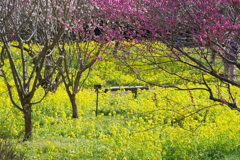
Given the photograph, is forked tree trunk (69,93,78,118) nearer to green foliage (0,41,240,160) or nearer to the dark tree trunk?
the dark tree trunk

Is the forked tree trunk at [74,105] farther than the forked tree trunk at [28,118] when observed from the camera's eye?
Yes

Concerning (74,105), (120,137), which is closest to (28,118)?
(120,137)

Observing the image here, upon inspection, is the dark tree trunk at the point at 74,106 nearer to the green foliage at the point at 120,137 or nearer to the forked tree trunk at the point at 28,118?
the green foliage at the point at 120,137

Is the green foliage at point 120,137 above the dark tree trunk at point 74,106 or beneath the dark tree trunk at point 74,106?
beneath

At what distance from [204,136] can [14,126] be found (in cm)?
335

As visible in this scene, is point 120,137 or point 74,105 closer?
point 120,137

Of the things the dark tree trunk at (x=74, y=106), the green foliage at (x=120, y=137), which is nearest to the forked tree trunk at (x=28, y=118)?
the green foliage at (x=120, y=137)

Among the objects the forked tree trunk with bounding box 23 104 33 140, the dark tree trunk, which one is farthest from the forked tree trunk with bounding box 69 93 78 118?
the forked tree trunk with bounding box 23 104 33 140

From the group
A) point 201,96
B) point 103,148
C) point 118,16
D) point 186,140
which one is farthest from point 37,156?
point 201,96

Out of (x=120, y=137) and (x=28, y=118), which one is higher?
(x=28, y=118)

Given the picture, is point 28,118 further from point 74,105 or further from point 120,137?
point 74,105

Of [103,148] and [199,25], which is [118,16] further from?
[103,148]

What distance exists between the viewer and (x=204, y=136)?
256 inches

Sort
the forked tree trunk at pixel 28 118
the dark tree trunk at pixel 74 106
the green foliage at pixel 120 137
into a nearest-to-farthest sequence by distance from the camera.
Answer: the green foliage at pixel 120 137 < the forked tree trunk at pixel 28 118 < the dark tree trunk at pixel 74 106
